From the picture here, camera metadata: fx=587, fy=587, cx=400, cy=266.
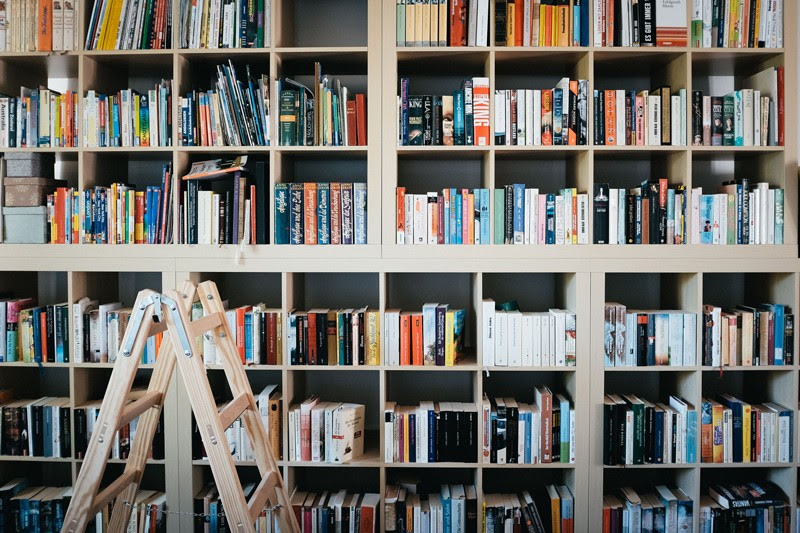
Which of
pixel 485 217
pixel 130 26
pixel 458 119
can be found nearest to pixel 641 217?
pixel 485 217

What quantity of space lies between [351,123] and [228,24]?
64 cm

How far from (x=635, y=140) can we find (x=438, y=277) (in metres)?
1.02

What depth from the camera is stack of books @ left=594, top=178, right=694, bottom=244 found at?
235 cm

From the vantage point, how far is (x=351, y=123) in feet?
7.82

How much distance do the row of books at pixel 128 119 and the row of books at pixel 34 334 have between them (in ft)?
2.42

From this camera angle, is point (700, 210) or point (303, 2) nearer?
point (700, 210)

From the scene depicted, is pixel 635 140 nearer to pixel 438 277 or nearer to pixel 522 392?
pixel 438 277

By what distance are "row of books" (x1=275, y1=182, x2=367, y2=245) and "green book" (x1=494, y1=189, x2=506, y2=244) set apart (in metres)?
0.53

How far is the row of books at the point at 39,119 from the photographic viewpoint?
243cm

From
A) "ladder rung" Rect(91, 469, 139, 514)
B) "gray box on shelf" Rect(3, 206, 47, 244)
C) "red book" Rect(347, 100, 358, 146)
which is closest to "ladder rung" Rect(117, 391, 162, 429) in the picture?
"ladder rung" Rect(91, 469, 139, 514)

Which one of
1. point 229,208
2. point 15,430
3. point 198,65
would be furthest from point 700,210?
point 15,430

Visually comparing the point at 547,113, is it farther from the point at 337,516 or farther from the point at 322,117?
the point at 337,516

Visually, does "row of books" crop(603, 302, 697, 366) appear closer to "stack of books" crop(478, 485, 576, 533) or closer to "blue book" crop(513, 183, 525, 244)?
"blue book" crop(513, 183, 525, 244)

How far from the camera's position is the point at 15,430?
8.14 ft
